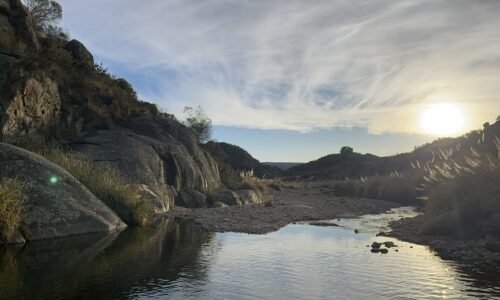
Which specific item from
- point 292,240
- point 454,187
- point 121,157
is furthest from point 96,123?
point 454,187

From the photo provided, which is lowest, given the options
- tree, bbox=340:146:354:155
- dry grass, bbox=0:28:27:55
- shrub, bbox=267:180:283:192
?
shrub, bbox=267:180:283:192

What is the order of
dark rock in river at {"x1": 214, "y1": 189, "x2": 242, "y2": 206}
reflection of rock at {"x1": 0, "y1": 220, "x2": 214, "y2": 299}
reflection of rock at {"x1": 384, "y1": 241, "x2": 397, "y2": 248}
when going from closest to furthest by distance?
reflection of rock at {"x1": 0, "y1": 220, "x2": 214, "y2": 299}, reflection of rock at {"x1": 384, "y1": 241, "x2": 397, "y2": 248}, dark rock in river at {"x1": 214, "y1": 189, "x2": 242, "y2": 206}

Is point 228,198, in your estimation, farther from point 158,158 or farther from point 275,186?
point 275,186

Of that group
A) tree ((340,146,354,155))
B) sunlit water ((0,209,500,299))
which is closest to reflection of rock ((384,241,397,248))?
sunlit water ((0,209,500,299))

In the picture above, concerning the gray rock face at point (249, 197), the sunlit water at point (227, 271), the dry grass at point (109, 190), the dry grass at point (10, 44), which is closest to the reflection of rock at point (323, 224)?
the sunlit water at point (227, 271)

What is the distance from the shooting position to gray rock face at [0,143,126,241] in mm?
13578

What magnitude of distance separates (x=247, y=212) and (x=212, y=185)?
10938mm

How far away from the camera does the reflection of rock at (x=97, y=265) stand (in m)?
8.38

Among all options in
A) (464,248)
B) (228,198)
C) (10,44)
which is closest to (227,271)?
(464,248)

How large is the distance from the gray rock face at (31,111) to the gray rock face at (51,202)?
569 cm

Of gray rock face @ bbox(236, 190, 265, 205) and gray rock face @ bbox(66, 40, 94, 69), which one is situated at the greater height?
gray rock face @ bbox(66, 40, 94, 69)

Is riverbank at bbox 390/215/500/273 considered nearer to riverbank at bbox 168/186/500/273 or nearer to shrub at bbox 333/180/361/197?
riverbank at bbox 168/186/500/273

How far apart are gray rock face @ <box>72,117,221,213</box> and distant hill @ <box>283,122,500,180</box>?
707 inches

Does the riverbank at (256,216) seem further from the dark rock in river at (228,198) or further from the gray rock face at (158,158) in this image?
the dark rock in river at (228,198)
